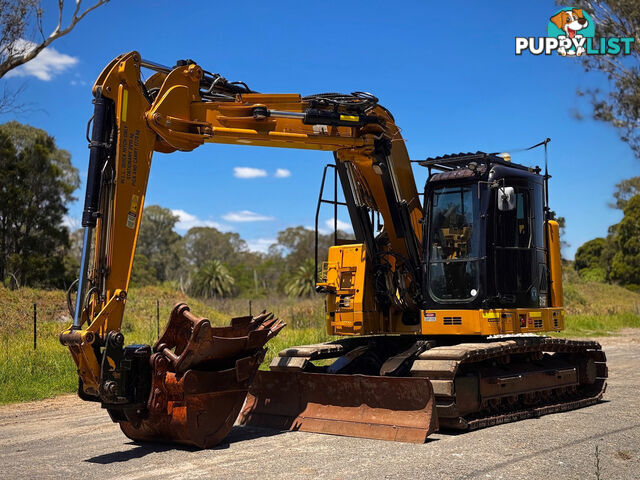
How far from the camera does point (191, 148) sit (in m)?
8.27

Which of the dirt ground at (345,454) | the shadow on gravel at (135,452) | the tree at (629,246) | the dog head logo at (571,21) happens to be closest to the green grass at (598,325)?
the dog head logo at (571,21)

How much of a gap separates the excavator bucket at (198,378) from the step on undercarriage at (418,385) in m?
1.08

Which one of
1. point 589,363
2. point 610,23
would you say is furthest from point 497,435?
point 610,23

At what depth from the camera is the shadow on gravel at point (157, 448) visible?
290 inches

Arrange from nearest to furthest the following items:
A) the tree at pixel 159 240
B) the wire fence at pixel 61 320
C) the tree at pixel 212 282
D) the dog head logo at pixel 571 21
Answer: the wire fence at pixel 61 320, the dog head logo at pixel 571 21, the tree at pixel 212 282, the tree at pixel 159 240

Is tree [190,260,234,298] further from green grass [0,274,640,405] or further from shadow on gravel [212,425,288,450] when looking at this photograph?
shadow on gravel [212,425,288,450]

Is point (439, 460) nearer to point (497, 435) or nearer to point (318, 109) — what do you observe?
point (497, 435)

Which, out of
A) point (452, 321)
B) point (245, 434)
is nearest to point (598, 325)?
point (452, 321)

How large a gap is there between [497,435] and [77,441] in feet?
16.4

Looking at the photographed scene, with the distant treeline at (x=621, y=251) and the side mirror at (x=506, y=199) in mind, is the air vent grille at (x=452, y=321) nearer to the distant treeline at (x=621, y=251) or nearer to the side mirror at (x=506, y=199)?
the side mirror at (x=506, y=199)

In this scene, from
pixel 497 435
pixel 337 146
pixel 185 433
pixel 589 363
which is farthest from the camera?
pixel 589 363

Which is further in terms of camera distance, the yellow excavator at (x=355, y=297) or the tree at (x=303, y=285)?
Result: the tree at (x=303, y=285)

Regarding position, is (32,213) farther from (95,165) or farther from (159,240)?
(159,240)

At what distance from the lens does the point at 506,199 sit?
899 centimetres
